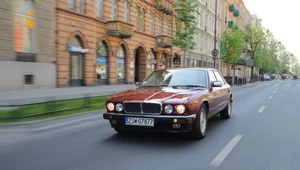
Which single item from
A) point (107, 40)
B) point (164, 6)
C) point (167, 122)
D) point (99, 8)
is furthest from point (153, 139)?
point (164, 6)

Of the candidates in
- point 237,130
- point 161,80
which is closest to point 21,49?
point 161,80

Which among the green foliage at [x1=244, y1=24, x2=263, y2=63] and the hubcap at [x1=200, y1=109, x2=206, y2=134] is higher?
the green foliage at [x1=244, y1=24, x2=263, y2=63]

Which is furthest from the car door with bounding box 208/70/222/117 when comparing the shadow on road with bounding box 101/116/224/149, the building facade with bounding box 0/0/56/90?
the building facade with bounding box 0/0/56/90

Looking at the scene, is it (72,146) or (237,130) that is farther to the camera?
(237,130)

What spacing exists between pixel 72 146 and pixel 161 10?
29983mm

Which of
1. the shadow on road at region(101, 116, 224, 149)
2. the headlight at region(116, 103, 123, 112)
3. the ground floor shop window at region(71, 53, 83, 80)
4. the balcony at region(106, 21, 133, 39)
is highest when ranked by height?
the balcony at region(106, 21, 133, 39)

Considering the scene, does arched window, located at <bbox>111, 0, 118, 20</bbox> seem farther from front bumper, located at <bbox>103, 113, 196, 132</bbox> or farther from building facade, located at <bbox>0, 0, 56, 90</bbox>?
front bumper, located at <bbox>103, 113, 196, 132</bbox>

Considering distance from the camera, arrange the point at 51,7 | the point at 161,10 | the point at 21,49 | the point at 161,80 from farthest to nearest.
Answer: the point at 161,10 → the point at 51,7 → the point at 21,49 → the point at 161,80

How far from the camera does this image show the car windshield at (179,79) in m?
6.88

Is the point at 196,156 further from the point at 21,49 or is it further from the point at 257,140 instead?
the point at 21,49

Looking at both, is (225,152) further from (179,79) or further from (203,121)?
(179,79)

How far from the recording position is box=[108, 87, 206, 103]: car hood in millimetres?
5555

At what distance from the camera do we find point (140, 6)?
29.9 meters

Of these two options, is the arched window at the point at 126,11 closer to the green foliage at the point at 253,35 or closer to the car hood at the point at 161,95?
the car hood at the point at 161,95
